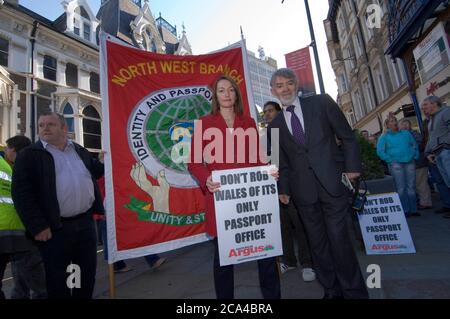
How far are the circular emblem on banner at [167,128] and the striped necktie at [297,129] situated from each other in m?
1.61

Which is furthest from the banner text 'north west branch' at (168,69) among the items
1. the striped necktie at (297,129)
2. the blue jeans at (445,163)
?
the blue jeans at (445,163)

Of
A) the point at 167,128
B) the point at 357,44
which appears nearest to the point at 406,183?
the point at 167,128

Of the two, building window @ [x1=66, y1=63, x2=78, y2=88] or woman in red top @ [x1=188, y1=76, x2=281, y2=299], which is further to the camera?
building window @ [x1=66, y1=63, x2=78, y2=88]

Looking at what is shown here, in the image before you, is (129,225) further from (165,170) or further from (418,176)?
(418,176)

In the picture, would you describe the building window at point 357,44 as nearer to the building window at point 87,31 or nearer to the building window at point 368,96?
the building window at point 368,96

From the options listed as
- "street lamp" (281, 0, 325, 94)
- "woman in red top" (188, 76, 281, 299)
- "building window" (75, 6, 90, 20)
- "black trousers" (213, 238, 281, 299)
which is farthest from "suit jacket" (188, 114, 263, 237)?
"building window" (75, 6, 90, 20)

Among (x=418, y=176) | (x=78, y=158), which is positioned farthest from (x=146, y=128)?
(x=418, y=176)

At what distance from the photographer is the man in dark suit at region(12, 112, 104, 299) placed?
2.12m

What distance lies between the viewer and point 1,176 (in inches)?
107

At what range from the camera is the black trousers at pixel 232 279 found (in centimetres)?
195

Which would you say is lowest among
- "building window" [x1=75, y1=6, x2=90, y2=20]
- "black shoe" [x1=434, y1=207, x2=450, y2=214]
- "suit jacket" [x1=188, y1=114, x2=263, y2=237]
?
"black shoe" [x1=434, y1=207, x2=450, y2=214]

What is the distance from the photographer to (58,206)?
7.22 feet

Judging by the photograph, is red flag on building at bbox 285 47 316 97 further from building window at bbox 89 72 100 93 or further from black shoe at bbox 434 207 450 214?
building window at bbox 89 72 100 93

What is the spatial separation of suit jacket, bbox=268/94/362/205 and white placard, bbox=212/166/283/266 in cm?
30
